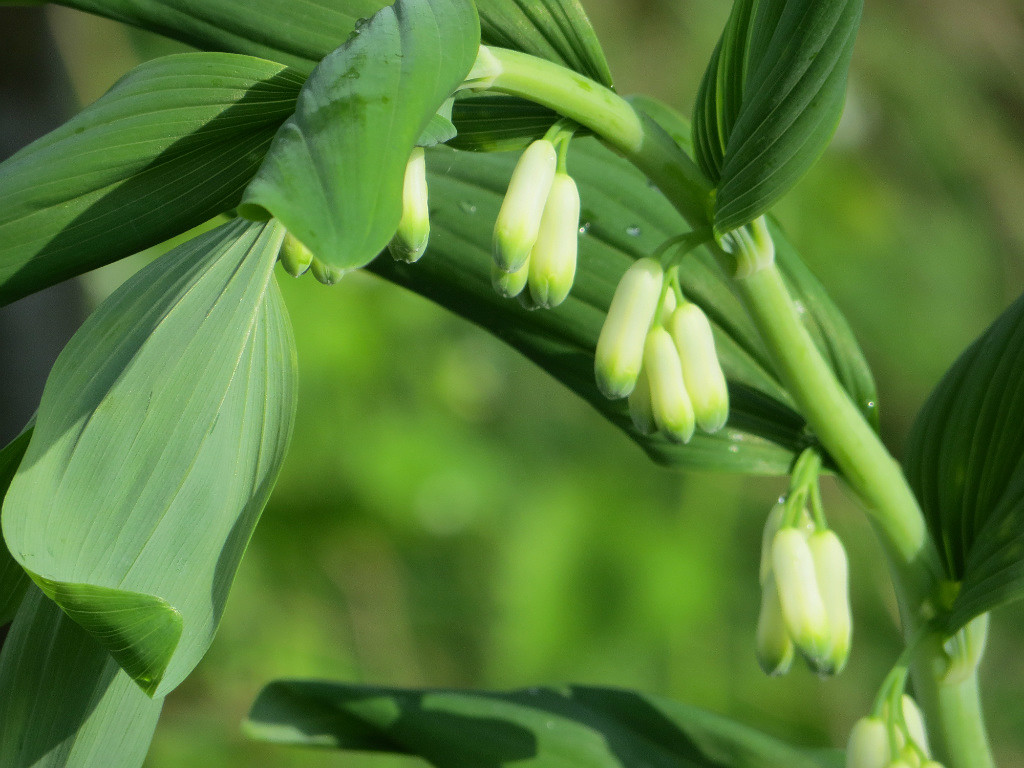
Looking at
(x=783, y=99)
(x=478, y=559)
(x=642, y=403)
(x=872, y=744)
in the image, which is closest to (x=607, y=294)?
(x=642, y=403)

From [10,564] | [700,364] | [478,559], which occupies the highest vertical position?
[700,364]

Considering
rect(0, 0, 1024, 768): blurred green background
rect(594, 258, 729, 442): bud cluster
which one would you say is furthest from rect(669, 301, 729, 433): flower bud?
rect(0, 0, 1024, 768): blurred green background

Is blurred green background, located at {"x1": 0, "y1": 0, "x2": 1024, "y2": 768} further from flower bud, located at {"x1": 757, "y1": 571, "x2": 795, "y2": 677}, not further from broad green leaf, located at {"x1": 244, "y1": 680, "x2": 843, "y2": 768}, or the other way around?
flower bud, located at {"x1": 757, "y1": 571, "x2": 795, "y2": 677}

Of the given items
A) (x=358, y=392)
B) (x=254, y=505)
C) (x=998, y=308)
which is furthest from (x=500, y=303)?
(x=998, y=308)

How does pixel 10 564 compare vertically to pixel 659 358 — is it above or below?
below

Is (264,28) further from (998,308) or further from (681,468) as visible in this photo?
(998,308)

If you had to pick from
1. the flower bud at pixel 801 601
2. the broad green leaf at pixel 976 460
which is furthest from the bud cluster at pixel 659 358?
the broad green leaf at pixel 976 460

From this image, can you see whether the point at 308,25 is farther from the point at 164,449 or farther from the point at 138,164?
the point at 164,449
